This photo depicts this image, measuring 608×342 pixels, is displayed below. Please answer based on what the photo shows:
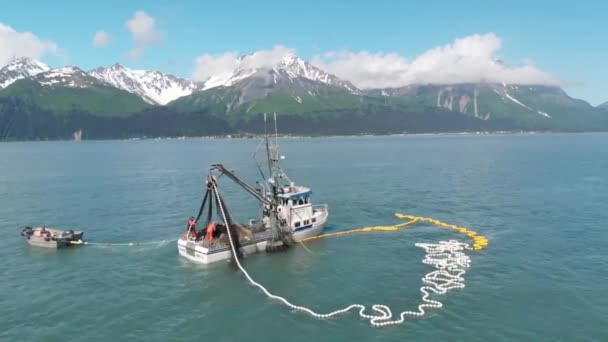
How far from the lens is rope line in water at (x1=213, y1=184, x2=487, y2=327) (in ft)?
131

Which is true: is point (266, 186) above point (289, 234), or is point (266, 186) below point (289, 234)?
above

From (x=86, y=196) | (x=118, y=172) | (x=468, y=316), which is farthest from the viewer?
(x=118, y=172)

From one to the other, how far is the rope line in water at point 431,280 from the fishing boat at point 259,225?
1.33 meters

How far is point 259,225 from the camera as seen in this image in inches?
2437

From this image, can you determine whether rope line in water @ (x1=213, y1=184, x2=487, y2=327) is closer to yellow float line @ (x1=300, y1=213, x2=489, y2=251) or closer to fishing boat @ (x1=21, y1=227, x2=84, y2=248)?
yellow float line @ (x1=300, y1=213, x2=489, y2=251)

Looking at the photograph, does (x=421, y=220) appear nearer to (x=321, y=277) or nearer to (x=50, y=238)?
(x=321, y=277)

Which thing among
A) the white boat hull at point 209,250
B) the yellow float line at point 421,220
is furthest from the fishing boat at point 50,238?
the yellow float line at point 421,220

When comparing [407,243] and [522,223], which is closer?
[407,243]

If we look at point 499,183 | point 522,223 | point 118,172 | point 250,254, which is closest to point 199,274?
point 250,254

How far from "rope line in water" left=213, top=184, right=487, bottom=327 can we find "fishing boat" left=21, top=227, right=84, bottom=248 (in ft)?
81.8

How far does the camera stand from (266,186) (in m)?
63.6

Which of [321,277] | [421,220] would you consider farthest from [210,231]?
[421,220]

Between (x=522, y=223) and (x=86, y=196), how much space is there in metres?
93.5

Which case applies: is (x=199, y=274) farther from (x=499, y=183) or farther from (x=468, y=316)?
(x=499, y=183)
